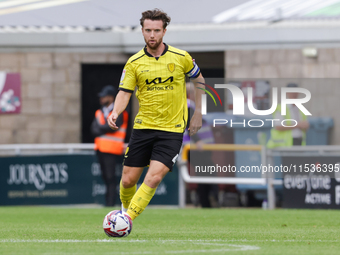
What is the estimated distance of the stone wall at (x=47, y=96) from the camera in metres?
16.8

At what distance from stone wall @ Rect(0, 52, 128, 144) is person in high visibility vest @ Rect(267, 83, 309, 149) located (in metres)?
5.72

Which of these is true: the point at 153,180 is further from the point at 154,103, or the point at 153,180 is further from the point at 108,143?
the point at 108,143

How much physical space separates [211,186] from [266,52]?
485cm

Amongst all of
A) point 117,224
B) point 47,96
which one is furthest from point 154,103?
point 47,96

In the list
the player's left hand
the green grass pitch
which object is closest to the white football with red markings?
the green grass pitch

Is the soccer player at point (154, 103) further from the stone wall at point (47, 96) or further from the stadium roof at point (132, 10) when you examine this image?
the stone wall at point (47, 96)

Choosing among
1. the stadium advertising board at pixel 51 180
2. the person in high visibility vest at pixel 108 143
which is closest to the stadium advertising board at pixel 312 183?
the person in high visibility vest at pixel 108 143

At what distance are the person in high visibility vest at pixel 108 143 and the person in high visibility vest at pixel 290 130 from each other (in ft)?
8.61

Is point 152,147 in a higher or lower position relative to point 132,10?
lower

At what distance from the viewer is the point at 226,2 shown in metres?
16.5

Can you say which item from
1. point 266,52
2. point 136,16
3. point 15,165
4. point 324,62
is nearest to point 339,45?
point 324,62

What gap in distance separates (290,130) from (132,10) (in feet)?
19.1

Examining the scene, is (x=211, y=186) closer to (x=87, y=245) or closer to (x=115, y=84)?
(x=115, y=84)

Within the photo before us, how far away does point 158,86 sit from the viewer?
6.41 metres
